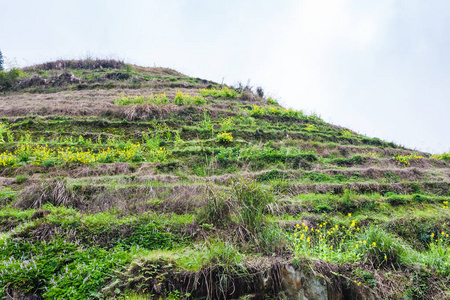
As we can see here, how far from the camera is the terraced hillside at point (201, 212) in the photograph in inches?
135

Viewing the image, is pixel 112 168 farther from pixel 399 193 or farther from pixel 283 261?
pixel 399 193

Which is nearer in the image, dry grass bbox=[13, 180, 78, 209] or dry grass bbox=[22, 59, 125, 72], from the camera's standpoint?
dry grass bbox=[13, 180, 78, 209]

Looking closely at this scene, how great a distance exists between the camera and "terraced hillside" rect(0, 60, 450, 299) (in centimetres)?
343

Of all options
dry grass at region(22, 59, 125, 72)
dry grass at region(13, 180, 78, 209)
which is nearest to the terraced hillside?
dry grass at region(13, 180, 78, 209)

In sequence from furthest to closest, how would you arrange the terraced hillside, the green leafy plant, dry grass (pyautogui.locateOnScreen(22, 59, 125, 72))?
dry grass (pyautogui.locateOnScreen(22, 59, 125, 72)) → the green leafy plant → the terraced hillside

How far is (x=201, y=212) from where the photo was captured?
493 cm

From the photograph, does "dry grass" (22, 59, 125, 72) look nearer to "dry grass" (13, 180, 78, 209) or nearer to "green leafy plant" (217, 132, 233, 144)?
"green leafy plant" (217, 132, 233, 144)

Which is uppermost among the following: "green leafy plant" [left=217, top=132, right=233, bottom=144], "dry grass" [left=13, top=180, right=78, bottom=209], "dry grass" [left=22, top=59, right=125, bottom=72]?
"dry grass" [left=22, top=59, right=125, bottom=72]

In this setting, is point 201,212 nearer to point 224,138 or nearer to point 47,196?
point 47,196

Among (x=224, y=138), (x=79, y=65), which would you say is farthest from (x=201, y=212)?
(x=79, y=65)

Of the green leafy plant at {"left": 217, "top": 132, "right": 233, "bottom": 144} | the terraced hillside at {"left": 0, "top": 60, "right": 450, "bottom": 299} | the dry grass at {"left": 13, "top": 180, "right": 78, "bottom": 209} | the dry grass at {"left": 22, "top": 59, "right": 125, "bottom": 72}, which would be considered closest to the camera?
the terraced hillside at {"left": 0, "top": 60, "right": 450, "bottom": 299}

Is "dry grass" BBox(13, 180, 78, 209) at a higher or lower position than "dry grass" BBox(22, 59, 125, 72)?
lower

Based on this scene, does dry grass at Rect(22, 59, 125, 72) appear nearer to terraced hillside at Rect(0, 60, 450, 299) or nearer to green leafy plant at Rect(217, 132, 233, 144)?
terraced hillside at Rect(0, 60, 450, 299)

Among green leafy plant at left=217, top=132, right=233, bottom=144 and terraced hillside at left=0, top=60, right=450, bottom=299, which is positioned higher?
green leafy plant at left=217, top=132, right=233, bottom=144
